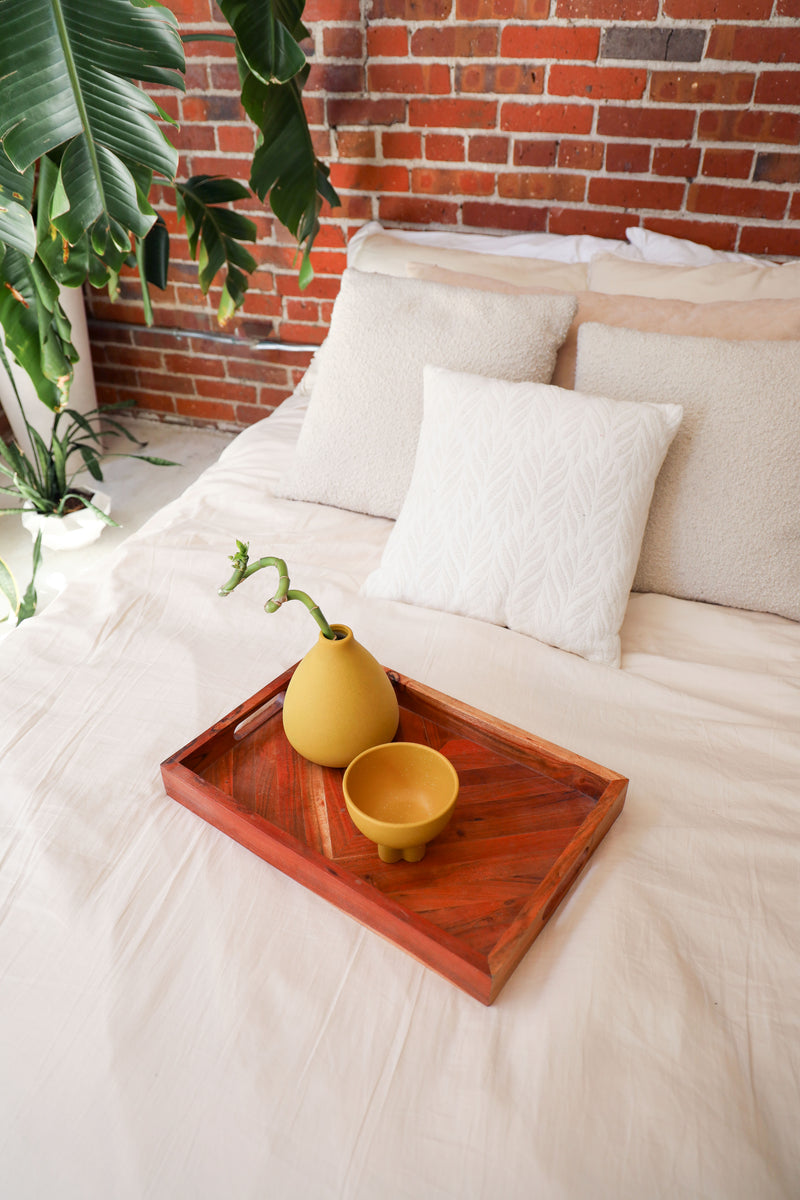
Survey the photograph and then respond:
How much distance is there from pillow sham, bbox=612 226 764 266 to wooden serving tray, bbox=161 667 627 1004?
1.31 metres

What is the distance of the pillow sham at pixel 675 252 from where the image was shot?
1.85 meters

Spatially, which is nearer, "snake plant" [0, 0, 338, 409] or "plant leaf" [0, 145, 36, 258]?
"snake plant" [0, 0, 338, 409]

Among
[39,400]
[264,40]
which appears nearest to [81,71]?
[264,40]

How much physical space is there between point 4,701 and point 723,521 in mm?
1151

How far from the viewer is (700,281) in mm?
1681

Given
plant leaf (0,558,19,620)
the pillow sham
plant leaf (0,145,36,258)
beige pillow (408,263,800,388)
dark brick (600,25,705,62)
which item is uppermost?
dark brick (600,25,705,62)

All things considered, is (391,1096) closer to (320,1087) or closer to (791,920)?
(320,1087)

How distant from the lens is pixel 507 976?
31.4 inches

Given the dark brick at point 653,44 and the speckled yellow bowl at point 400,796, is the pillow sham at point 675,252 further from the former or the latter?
the speckled yellow bowl at point 400,796

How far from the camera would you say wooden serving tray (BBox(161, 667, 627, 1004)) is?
0.82 meters

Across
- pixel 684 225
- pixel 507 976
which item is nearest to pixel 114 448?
pixel 684 225

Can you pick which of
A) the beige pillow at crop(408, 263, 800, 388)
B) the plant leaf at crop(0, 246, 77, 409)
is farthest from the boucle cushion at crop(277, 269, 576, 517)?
the plant leaf at crop(0, 246, 77, 409)

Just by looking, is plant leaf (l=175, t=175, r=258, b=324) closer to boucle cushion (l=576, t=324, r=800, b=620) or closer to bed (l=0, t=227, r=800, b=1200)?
bed (l=0, t=227, r=800, b=1200)

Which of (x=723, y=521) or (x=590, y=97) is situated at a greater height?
(x=590, y=97)
